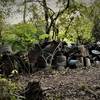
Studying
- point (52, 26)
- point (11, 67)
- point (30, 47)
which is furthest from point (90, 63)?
point (52, 26)

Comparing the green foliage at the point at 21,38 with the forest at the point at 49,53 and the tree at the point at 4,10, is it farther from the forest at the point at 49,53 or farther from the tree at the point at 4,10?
the tree at the point at 4,10

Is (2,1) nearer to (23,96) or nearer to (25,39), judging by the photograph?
(25,39)

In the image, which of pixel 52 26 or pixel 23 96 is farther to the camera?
pixel 52 26

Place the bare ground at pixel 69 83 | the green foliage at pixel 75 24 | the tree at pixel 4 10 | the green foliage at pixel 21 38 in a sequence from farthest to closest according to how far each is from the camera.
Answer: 1. the green foliage at pixel 75 24
2. the tree at pixel 4 10
3. the green foliage at pixel 21 38
4. the bare ground at pixel 69 83

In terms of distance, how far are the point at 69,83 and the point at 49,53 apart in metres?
2.20

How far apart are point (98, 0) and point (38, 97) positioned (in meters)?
8.51

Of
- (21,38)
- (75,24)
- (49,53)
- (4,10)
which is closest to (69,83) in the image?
(49,53)

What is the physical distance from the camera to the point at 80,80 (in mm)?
6840

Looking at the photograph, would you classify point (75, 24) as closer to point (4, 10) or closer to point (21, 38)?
point (4, 10)

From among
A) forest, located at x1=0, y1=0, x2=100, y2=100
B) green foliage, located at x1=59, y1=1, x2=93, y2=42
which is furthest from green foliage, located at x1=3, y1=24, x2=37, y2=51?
green foliage, located at x1=59, y1=1, x2=93, y2=42

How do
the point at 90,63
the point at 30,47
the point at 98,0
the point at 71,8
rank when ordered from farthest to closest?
the point at 98,0, the point at 71,8, the point at 90,63, the point at 30,47

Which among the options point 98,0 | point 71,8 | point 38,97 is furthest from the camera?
point 98,0

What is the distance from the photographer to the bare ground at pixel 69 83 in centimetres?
557

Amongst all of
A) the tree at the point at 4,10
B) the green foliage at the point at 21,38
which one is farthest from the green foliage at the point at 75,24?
the green foliage at the point at 21,38
